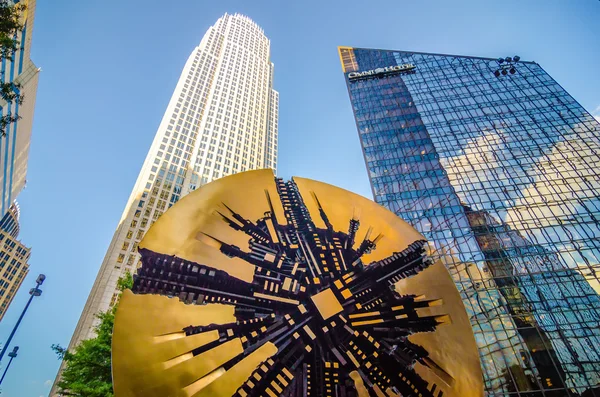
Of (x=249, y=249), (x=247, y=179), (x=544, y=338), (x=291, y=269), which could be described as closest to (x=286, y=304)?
(x=291, y=269)

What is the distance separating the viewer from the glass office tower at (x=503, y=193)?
17844 mm

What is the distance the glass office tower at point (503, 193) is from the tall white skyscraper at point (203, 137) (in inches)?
1193

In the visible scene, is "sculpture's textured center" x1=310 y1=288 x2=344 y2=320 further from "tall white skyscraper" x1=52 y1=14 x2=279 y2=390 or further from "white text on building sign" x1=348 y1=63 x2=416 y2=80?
"white text on building sign" x1=348 y1=63 x2=416 y2=80

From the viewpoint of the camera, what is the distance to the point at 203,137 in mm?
58812

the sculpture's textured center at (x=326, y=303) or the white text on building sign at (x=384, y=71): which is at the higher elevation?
the white text on building sign at (x=384, y=71)

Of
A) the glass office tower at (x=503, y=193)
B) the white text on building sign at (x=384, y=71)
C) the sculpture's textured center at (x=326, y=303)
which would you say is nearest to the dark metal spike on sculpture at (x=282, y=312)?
the sculpture's textured center at (x=326, y=303)

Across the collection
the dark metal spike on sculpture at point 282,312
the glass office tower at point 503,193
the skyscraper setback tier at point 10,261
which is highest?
the skyscraper setback tier at point 10,261

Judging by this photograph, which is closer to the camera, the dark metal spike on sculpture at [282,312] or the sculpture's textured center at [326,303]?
the dark metal spike on sculpture at [282,312]

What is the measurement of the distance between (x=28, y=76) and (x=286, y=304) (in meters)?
41.4

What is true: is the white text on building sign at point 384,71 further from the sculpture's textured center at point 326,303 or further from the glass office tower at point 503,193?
the sculpture's textured center at point 326,303

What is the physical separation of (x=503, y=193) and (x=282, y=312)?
1061 inches

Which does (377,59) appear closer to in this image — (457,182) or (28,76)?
(457,182)

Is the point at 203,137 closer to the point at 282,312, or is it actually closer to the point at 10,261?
the point at 282,312

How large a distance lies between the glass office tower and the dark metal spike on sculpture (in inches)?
352
